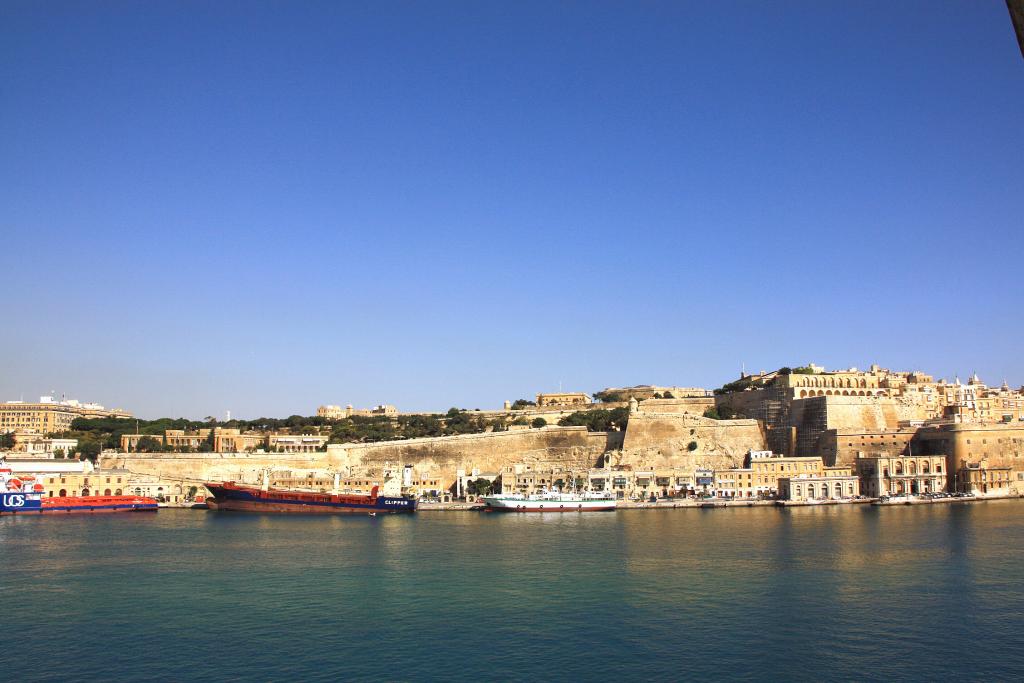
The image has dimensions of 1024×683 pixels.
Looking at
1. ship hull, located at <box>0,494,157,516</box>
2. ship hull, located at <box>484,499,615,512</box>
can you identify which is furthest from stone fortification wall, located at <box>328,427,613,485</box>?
ship hull, located at <box>0,494,157,516</box>

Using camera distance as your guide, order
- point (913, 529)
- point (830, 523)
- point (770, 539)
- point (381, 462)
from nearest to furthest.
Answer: point (770, 539) → point (913, 529) → point (830, 523) → point (381, 462)

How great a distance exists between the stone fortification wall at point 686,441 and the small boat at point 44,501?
17.8 meters

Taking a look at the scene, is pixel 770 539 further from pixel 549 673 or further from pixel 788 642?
pixel 549 673

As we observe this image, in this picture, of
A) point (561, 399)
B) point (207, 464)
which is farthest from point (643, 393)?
point (207, 464)

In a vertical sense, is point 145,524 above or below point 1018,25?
below

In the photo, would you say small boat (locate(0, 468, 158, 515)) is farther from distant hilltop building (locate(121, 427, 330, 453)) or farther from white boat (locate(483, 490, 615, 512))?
white boat (locate(483, 490, 615, 512))

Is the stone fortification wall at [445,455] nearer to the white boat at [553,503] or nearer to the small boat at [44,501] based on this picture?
the small boat at [44,501]

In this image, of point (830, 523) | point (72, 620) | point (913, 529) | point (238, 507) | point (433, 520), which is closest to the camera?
point (72, 620)

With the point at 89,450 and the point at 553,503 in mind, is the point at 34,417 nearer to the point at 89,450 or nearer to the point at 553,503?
the point at 89,450

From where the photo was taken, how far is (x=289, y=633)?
12.0 metres

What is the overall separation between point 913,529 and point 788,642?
1298 cm

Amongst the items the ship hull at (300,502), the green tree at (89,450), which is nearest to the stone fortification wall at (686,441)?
the ship hull at (300,502)

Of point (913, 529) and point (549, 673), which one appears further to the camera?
point (913, 529)

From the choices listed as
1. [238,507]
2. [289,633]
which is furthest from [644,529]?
[238,507]
